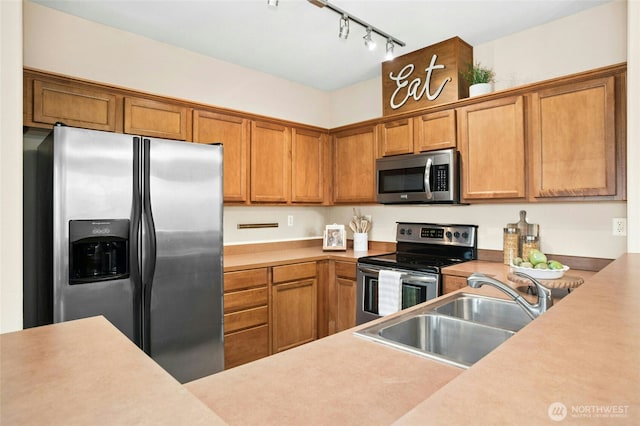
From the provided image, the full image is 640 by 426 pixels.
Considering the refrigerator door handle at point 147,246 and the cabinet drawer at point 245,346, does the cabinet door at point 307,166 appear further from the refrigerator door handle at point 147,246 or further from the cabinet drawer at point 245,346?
the refrigerator door handle at point 147,246

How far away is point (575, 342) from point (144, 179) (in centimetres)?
215

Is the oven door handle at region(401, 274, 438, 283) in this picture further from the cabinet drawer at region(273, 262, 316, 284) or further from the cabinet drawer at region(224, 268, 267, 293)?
the cabinet drawer at region(224, 268, 267, 293)

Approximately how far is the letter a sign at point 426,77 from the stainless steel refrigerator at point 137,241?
5.67ft

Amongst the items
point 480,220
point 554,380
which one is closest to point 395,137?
point 480,220

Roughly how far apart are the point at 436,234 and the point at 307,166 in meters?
1.40

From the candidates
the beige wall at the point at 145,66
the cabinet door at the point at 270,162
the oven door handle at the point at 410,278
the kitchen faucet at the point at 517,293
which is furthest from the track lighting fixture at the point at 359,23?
the kitchen faucet at the point at 517,293

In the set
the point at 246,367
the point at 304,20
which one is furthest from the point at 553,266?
the point at 304,20

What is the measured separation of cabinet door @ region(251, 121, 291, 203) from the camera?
3.21m

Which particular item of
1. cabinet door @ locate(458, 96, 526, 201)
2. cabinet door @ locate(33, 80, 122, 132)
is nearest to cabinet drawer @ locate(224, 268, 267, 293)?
cabinet door @ locate(33, 80, 122, 132)

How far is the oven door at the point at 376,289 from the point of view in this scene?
8.39 feet

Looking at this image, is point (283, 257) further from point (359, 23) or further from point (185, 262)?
point (359, 23)

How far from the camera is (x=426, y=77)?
3.00 metres

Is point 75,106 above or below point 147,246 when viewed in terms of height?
above

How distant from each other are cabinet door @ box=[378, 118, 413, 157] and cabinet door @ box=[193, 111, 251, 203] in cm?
120
